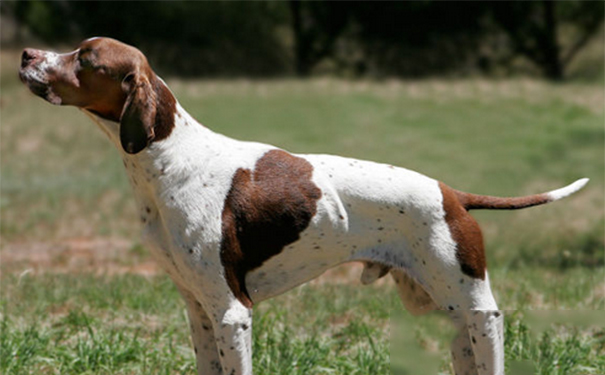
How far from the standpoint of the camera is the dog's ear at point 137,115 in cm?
→ 354

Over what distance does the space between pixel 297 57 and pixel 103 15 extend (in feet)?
17.0

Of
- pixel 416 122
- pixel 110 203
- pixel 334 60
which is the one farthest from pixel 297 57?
pixel 110 203

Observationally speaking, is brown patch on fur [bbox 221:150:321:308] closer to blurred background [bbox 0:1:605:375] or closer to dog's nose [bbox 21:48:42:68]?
blurred background [bbox 0:1:605:375]

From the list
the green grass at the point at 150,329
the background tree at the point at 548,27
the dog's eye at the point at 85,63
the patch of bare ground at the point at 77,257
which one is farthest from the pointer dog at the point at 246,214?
A: the background tree at the point at 548,27

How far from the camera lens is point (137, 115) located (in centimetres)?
354

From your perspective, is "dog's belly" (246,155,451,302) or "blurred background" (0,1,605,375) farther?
"blurred background" (0,1,605,375)

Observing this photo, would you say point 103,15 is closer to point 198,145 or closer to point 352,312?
point 352,312

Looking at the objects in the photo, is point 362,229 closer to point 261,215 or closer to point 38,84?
point 261,215

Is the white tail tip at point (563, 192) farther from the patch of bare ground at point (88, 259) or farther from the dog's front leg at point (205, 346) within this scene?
the patch of bare ground at point (88, 259)

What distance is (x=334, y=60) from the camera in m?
22.8

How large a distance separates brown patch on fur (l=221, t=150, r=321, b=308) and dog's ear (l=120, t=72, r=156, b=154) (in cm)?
44

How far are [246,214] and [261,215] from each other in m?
0.07

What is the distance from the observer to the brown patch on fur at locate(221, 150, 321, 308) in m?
3.69

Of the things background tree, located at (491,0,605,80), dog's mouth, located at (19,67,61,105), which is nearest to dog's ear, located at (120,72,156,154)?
dog's mouth, located at (19,67,61,105)
